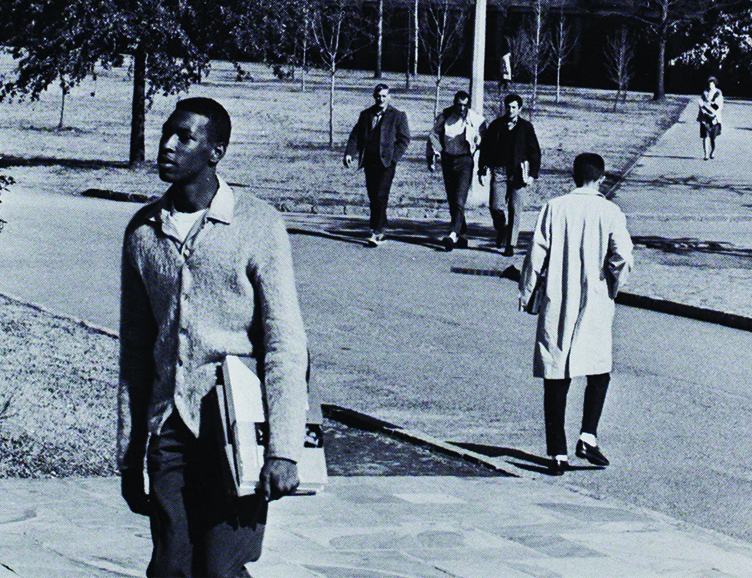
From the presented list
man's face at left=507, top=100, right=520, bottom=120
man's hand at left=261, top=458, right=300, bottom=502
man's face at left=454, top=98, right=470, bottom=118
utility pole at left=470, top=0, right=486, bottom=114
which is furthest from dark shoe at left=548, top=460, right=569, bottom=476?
utility pole at left=470, top=0, right=486, bottom=114

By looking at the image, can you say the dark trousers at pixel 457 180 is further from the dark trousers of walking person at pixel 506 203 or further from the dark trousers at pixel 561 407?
the dark trousers at pixel 561 407

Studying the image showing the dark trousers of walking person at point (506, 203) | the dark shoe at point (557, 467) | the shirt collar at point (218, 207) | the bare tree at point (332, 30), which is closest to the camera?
the shirt collar at point (218, 207)

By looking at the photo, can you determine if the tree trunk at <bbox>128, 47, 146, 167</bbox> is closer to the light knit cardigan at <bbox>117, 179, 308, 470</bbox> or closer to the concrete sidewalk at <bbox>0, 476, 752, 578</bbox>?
the concrete sidewalk at <bbox>0, 476, 752, 578</bbox>

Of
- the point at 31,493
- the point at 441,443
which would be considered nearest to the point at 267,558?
the point at 31,493

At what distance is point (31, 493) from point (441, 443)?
2602 mm

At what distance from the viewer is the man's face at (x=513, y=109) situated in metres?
16.3

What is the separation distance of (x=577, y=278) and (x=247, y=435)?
4855 mm

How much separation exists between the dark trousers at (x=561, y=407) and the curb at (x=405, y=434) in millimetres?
338

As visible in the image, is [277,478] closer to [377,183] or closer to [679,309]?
[679,309]

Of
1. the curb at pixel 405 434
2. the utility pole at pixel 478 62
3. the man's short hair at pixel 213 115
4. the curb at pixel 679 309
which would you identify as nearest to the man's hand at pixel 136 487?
the man's short hair at pixel 213 115

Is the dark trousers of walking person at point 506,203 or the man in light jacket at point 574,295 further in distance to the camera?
the dark trousers of walking person at point 506,203

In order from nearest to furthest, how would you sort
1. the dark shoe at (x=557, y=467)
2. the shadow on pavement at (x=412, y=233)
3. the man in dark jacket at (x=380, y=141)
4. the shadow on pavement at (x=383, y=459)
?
1. the shadow on pavement at (x=383, y=459)
2. the dark shoe at (x=557, y=467)
3. the man in dark jacket at (x=380, y=141)
4. the shadow on pavement at (x=412, y=233)

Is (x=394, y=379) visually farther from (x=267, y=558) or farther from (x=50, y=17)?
(x=50, y=17)

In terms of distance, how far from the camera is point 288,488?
3.97 meters
